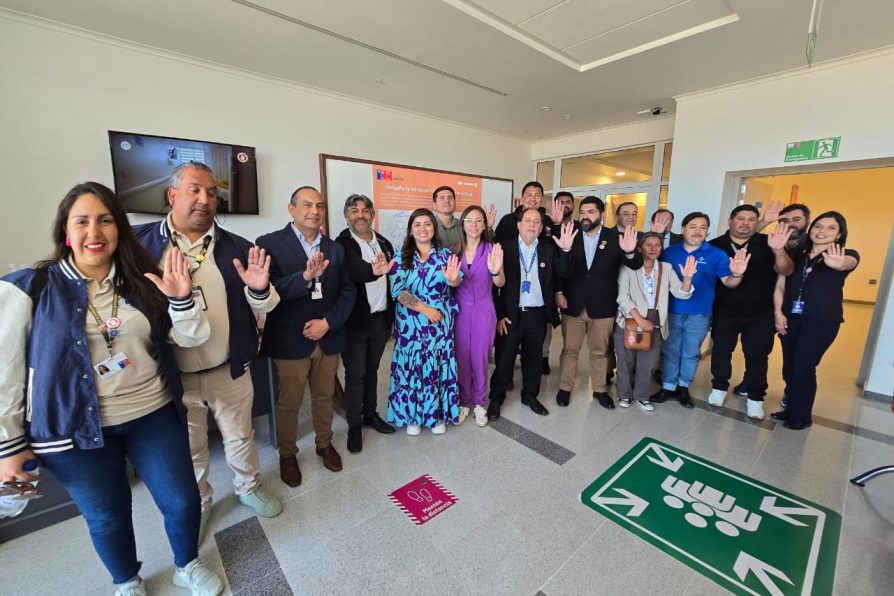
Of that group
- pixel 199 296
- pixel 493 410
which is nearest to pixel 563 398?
pixel 493 410

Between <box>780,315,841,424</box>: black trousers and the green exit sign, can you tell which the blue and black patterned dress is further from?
the green exit sign

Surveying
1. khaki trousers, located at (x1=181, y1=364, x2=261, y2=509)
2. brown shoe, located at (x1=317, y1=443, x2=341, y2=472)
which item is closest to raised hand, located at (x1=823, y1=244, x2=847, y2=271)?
brown shoe, located at (x1=317, y1=443, x2=341, y2=472)

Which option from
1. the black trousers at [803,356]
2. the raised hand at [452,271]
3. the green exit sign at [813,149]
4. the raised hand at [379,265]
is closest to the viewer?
the raised hand at [379,265]

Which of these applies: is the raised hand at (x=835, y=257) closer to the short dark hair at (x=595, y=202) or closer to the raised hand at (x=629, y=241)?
the raised hand at (x=629, y=241)

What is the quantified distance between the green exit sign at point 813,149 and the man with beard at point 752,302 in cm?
133

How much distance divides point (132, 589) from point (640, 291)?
3.46 m

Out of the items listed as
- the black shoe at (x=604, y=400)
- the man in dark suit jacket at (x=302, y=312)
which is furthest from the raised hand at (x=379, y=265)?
the black shoe at (x=604, y=400)

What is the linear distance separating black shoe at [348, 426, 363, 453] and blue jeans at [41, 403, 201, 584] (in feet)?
3.54

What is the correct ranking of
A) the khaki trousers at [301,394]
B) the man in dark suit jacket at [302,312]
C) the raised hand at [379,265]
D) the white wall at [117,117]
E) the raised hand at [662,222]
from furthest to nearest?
the raised hand at [662,222]
the white wall at [117,117]
the raised hand at [379,265]
the khaki trousers at [301,394]
the man in dark suit jacket at [302,312]

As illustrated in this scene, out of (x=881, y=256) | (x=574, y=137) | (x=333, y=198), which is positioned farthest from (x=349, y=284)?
(x=881, y=256)

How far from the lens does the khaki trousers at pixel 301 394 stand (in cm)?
212

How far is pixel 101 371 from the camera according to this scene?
1220 mm

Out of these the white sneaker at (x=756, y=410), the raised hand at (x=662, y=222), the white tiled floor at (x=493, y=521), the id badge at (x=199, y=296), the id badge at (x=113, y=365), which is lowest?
the white tiled floor at (x=493, y=521)

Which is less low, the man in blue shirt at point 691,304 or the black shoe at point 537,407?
the man in blue shirt at point 691,304
